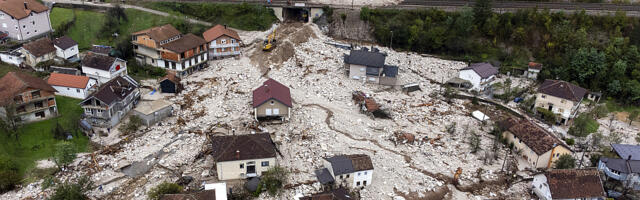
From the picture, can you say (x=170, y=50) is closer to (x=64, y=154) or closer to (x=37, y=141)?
(x=37, y=141)

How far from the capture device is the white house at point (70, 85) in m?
44.8

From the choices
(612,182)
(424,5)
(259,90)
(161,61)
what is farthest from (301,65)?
(612,182)

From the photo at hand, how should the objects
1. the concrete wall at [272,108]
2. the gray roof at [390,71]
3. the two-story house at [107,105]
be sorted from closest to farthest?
the two-story house at [107,105] < the concrete wall at [272,108] < the gray roof at [390,71]

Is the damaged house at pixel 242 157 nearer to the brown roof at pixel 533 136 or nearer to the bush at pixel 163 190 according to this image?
the bush at pixel 163 190

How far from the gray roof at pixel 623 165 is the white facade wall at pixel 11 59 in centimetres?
5691

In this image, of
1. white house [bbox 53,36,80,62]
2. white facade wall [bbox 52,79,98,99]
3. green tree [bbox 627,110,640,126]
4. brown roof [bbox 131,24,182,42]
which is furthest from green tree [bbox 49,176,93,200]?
green tree [bbox 627,110,640,126]

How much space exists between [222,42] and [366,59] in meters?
18.0

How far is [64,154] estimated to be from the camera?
34.1 m

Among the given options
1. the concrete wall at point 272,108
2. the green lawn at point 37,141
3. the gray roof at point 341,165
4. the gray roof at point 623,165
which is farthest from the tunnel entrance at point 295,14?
the gray roof at point 623,165

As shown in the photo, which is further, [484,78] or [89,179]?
[484,78]

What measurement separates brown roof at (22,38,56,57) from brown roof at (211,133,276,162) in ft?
90.2

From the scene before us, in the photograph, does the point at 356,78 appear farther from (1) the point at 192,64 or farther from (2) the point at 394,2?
(2) the point at 394,2

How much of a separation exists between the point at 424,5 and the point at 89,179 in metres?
54.0

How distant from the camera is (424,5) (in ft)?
235
